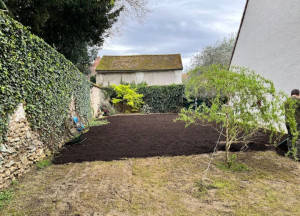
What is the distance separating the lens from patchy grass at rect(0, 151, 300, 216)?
7.70ft

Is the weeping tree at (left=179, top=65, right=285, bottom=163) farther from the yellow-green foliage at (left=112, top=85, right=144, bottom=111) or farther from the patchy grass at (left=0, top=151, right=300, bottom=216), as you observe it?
the yellow-green foliage at (left=112, top=85, right=144, bottom=111)

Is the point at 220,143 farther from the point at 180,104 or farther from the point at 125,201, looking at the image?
the point at 180,104

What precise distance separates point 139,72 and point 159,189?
19.6 m

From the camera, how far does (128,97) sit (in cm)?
1694

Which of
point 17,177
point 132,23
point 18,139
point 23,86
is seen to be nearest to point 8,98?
point 23,86

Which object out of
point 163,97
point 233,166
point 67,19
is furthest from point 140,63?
point 233,166

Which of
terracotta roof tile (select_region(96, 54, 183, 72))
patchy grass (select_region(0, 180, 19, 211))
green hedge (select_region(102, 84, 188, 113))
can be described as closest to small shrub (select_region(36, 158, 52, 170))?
patchy grass (select_region(0, 180, 19, 211))

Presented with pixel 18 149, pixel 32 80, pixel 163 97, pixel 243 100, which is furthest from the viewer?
pixel 163 97

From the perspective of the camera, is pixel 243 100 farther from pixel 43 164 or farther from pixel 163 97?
pixel 163 97

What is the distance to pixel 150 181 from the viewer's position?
3.17 meters

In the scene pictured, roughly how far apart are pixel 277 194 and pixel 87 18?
10.3 m

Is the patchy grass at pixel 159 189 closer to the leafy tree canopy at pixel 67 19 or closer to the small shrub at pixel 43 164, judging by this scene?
the small shrub at pixel 43 164

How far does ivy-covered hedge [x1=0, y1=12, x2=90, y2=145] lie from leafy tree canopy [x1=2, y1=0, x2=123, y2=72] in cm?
341

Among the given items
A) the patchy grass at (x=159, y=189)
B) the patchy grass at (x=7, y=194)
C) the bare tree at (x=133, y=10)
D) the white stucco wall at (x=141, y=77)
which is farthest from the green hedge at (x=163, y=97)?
the patchy grass at (x=7, y=194)
